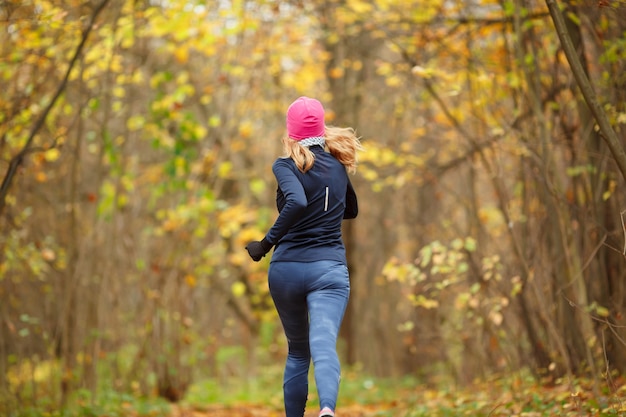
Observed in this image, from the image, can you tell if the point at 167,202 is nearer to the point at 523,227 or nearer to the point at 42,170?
the point at 42,170

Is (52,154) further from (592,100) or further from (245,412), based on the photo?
(592,100)

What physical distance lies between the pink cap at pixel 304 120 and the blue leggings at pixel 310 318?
0.76 metres

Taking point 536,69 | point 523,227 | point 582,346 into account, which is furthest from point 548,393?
point 536,69

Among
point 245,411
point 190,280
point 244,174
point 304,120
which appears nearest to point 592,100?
point 304,120

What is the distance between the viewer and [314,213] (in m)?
4.08

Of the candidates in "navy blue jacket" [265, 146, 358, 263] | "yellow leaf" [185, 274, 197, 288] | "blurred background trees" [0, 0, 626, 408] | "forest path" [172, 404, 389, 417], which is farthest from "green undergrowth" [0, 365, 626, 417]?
"navy blue jacket" [265, 146, 358, 263]

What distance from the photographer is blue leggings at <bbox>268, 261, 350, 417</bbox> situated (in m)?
3.88

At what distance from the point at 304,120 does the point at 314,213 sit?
0.55m

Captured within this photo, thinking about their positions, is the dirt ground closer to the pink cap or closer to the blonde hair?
the blonde hair

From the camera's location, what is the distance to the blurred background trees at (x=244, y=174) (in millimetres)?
6344

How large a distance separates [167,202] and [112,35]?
345 centimetres

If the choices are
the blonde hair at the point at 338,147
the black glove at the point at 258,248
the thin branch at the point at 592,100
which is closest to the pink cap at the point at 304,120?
the blonde hair at the point at 338,147

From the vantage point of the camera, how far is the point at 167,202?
10328 mm

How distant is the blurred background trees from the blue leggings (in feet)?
5.93
